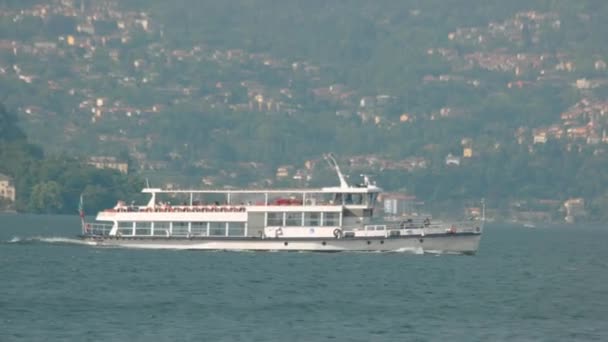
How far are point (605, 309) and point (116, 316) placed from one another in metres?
25.4

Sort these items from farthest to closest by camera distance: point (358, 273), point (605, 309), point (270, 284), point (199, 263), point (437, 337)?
1. point (199, 263)
2. point (358, 273)
3. point (270, 284)
4. point (605, 309)
5. point (437, 337)

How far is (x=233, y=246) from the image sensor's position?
122 m

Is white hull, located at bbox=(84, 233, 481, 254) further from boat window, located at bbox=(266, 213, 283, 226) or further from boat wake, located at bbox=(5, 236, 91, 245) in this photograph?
boat wake, located at bbox=(5, 236, 91, 245)

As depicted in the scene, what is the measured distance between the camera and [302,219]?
11944 cm

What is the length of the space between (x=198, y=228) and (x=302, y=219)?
26.3 feet

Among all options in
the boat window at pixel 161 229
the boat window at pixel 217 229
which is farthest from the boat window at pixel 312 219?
the boat window at pixel 161 229

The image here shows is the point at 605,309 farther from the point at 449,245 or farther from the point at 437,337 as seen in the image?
the point at 449,245

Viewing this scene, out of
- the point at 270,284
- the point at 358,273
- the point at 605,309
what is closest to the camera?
the point at 605,309

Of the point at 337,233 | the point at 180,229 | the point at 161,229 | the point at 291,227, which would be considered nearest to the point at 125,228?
the point at 161,229

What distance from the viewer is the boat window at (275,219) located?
120000 millimetres

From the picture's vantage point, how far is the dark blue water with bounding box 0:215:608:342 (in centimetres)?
7844

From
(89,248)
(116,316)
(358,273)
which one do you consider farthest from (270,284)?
(89,248)

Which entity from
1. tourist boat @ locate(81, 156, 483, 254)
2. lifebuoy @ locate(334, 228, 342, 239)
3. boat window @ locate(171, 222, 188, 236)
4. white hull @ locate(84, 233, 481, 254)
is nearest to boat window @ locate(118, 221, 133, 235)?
tourist boat @ locate(81, 156, 483, 254)

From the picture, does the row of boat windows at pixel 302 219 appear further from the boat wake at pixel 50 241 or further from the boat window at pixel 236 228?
the boat wake at pixel 50 241
